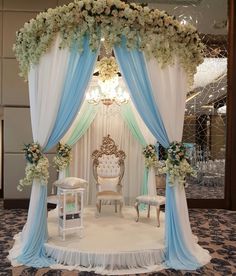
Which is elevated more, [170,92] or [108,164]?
[170,92]

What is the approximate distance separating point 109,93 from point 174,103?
6.41ft

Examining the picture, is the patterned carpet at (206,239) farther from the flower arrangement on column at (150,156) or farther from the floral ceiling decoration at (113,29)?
the floral ceiling decoration at (113,29)

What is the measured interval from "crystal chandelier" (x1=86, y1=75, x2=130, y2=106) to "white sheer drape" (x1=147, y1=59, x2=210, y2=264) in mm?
1905

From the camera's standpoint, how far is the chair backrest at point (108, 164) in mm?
6562

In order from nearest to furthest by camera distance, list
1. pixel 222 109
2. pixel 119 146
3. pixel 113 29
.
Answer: pixel 113 29 < pixel 119 146 < pixel 222 109

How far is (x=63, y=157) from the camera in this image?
637 centimetres

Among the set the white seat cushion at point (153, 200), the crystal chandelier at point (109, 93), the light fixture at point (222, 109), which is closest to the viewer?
the white seat cushion at point (153, 200)

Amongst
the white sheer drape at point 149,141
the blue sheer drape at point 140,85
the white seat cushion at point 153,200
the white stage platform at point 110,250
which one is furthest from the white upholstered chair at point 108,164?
the blue sheer drape at point 140,85

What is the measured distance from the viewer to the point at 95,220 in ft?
18.3

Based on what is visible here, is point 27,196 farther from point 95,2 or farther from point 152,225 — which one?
point 95,2

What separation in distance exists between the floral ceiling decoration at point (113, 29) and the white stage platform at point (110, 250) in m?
2.35

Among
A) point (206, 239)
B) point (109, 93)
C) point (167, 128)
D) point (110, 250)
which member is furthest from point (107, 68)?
point (206, 239)

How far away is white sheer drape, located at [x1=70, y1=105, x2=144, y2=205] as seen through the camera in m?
6.84

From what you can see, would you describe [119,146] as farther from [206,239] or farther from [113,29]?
[113,29]
